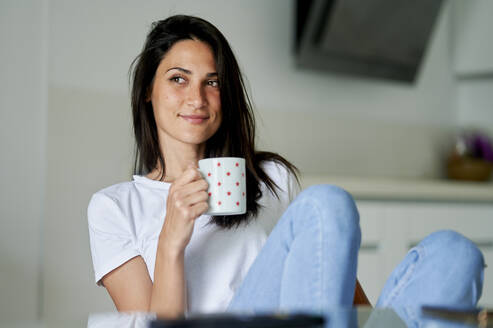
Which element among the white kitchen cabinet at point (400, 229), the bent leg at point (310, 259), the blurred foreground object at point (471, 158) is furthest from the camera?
the blurred foreground object at point (471, 158)

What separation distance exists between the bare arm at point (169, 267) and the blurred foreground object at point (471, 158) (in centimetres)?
237

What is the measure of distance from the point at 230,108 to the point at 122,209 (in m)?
0.30

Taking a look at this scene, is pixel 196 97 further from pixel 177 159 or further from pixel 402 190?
pixel 402 190

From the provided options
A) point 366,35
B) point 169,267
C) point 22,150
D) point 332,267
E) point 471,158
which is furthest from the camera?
point 471,158

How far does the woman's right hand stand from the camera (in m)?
0.92

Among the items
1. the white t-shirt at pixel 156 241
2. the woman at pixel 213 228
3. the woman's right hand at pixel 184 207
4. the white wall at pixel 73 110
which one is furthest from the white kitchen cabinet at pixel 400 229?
the woman's right hand at pixel 184 207

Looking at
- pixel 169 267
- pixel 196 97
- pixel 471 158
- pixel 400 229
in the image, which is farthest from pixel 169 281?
pixel 471 158

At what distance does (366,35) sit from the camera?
8.83ft

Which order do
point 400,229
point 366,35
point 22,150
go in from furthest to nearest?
point 366,35 < point 400,229 < point 22,150

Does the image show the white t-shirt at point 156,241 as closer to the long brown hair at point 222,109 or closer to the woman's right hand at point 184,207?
the long brown hair at point 222,109

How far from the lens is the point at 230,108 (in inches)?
48.1

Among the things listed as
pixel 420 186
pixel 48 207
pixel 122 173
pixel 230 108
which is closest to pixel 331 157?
pixel 420 186

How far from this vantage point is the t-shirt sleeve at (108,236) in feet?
3.54

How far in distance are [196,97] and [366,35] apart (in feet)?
5.70
